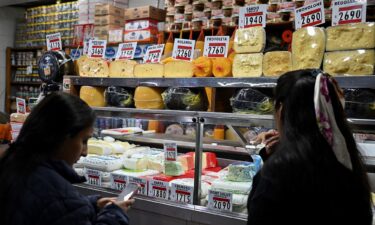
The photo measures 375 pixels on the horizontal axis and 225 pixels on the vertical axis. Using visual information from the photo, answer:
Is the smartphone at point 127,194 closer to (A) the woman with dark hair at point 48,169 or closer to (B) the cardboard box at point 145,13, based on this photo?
A: (A) the woman with dark hair at point 48,169

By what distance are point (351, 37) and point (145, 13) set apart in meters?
4.56

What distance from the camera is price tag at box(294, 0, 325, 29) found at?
2387mm

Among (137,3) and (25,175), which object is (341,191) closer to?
(25,175)

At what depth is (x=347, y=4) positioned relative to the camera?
7.54 feet

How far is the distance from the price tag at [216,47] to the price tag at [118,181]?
1021mm

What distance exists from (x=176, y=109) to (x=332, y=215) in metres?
1.67

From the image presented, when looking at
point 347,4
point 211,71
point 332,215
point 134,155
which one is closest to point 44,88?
point 134,155

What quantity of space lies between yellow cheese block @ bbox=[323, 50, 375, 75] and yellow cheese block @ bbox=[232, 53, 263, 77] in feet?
1.43

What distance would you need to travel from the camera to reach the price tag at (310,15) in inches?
94.0

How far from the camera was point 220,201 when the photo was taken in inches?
88.8

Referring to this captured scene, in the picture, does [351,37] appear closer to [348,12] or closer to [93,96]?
[348,12]

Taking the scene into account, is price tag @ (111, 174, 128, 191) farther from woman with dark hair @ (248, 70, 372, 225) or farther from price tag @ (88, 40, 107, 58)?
woman with dark hair @ (248, 70, 372, 225)

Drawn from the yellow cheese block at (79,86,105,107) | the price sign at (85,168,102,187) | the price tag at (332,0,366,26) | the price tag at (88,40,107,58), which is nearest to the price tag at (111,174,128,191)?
the price sign at (85,168,102,187)

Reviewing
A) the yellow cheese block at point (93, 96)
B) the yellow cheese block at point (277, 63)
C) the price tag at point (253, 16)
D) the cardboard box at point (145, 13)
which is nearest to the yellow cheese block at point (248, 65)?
the yellow cheese block at point (277, 63)
